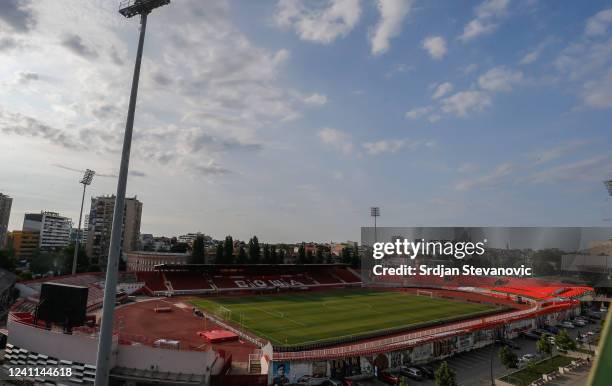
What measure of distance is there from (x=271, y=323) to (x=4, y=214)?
353 ft

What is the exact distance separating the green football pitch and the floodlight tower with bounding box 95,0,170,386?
21297 millimetres

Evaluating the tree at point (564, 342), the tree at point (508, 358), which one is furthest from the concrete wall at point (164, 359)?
the tree at point (564, 342)

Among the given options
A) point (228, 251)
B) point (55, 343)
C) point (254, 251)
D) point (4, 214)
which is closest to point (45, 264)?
point (228, 251)

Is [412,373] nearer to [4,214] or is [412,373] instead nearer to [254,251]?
[254,251]

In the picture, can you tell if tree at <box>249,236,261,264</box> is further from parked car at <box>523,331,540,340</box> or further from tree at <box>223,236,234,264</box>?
parked car at <box>523,331,540,340</box>

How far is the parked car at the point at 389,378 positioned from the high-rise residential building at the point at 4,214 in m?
117

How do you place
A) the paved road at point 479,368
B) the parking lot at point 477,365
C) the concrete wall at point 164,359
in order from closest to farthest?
1. the concrete wall at point 164,359
2. the paved road at point 479,368
3. the parking lot at point 477,365

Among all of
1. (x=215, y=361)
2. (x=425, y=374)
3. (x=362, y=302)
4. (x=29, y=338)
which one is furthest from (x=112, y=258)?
(x=362, y=302)

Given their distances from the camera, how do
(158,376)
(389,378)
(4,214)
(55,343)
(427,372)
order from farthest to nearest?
(4,214) → (427,372) → (389,378) → (55,343) → (158,376)

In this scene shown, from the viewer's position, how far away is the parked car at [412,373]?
79.3 feet

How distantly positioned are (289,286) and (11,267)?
46.4 meters

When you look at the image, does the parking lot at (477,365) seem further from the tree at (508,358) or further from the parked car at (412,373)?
the tree at (508,358)

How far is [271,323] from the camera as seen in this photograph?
36.5 m

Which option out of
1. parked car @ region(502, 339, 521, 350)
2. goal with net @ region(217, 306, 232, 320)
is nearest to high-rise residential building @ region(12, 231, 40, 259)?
goal with net @ region(217, 306, 232, 320)
